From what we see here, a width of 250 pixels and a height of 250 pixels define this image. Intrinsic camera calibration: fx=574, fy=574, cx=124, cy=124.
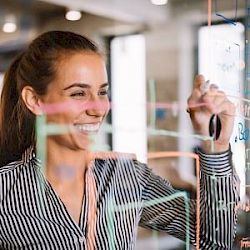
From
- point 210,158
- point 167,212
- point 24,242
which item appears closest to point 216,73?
point 210,158

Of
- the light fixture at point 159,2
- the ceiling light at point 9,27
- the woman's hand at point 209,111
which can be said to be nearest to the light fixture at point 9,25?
the ceiling light at point 9,27

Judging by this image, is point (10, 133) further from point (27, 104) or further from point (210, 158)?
point (210, 158)

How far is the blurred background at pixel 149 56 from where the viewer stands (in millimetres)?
900

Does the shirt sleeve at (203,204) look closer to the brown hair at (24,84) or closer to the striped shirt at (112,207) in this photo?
the striped shirt at (112,207)

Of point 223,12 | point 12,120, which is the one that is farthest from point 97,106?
point 223,12

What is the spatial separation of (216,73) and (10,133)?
0.49 metres

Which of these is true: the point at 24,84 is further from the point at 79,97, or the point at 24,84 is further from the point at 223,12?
the point at 223,12

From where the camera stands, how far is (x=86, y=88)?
952mm

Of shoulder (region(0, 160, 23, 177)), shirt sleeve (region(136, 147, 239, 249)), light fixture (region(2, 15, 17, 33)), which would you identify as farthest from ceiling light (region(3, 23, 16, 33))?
shirt sleeve (region(136, 147, 239, 249))

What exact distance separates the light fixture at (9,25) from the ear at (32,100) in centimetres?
9

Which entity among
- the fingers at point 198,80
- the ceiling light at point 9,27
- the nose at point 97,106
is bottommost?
the nose at point 97,106

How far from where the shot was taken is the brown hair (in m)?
0.89

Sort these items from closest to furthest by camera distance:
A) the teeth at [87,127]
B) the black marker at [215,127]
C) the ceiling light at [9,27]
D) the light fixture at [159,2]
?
the ceiling light at [9,27] → the teeth at [87,127] → the light fixture at [159,2] → the black marker at [215,127]

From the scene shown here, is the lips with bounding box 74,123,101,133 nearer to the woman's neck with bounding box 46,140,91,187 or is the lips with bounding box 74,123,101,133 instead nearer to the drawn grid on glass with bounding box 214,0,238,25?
the woman's neck with bounding box 46,140,91,187
